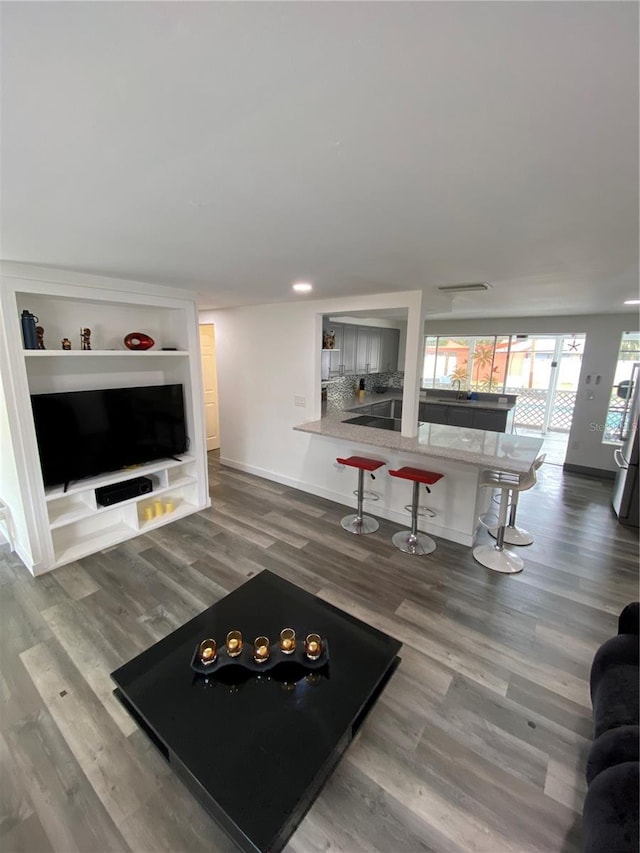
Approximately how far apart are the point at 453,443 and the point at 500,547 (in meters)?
0.99

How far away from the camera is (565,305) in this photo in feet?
14.0

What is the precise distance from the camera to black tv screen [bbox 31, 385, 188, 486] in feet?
9.11

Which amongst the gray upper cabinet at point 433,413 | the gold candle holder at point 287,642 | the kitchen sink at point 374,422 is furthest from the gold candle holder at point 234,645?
the gray upper cabinet at point 433,413

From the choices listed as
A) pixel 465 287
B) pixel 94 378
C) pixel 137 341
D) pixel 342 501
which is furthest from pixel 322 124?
pixel 342 501

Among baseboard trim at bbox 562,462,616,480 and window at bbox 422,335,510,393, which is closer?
baseboard trim at bbox 562,462,616,480

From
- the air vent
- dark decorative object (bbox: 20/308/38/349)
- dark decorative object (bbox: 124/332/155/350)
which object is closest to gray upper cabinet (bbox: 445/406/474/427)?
the air vent

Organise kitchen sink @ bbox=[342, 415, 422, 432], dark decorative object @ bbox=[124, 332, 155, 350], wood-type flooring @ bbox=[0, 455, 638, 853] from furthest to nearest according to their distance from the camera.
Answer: kitchen sink @ bbox=[342, 415, 422, 432]
dark decorative object @ bbox=[124, 332, 155, 350]
wood-type flooring @ bbox=[0, 455, 638, 853]

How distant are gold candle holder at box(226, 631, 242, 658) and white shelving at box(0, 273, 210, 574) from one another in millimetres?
1994

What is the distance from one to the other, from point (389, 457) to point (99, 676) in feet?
9.34

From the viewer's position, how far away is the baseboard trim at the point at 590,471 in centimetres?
513

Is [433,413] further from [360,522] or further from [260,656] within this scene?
[260,656]

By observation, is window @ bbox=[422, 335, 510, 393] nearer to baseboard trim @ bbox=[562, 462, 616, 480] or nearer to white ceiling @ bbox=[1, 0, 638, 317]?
baseboard trim @ bbox=[562, 462, 616, 480]

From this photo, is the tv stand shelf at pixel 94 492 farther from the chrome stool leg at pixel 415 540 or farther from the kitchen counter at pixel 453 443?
the chrome stool leg at pixel 415 540

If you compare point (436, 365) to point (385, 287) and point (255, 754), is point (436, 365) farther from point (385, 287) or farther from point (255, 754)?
point (255, 754)
